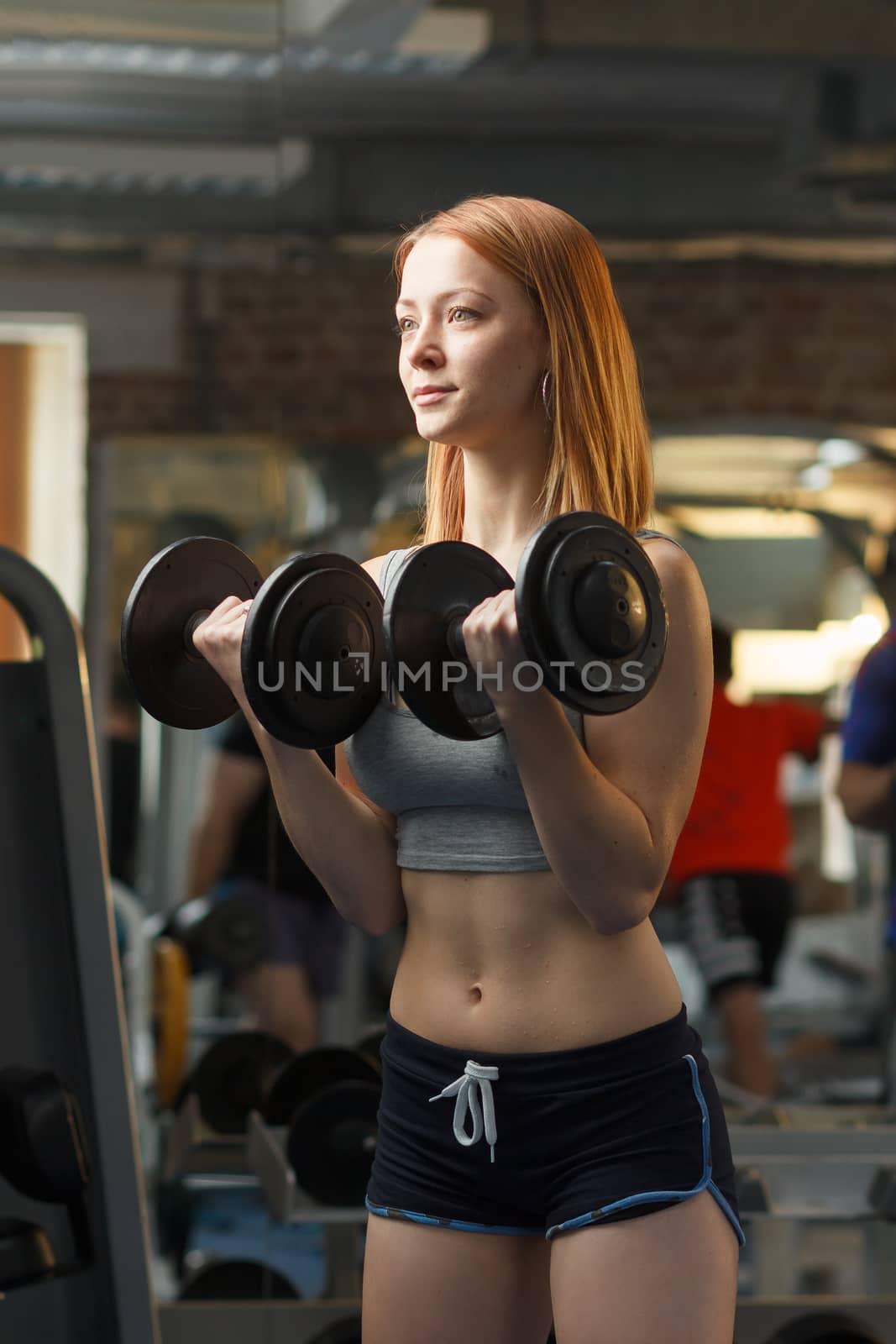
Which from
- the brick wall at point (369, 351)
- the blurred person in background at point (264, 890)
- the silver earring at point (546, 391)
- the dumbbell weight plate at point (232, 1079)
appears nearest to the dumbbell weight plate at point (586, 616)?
the silver earring at point (546, 391)

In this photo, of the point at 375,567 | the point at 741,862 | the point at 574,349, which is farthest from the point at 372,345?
the point at 574,349

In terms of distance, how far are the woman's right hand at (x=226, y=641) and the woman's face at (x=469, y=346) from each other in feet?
0.63

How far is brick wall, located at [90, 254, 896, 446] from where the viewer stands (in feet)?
11.5

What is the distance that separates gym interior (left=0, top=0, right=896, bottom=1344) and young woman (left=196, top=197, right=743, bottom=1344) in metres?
1.81

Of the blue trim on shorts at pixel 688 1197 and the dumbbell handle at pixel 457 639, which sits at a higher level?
the dumbbell handle at pixel 457 639

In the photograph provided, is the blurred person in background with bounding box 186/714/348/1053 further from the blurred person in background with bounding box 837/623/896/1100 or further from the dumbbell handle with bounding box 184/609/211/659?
the dumbbell handle with bounding box 184/609/211/659

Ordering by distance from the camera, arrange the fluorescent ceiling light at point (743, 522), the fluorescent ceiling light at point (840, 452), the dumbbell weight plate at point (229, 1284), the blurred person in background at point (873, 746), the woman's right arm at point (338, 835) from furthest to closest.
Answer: the fluorescent ceiling light at point (840, 452)
the fluorescent ceiling light at point (743, 522)
the blurred person in background at point (873, 746)
the dumbbell weight plate at point (229, 1284)
the woman's right arm at point (338, 835)

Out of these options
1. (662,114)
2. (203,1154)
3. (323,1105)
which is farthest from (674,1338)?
(662,114)

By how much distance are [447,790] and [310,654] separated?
0.15 metres

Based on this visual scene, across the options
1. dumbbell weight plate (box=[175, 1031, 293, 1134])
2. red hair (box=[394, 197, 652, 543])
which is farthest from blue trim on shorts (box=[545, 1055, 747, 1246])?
dumbbell weight plate (box=[175, 1031, 293, 1134])

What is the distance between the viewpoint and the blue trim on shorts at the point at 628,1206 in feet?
3.28

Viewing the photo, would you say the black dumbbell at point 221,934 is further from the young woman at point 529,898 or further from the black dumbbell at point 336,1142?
the young woman at point 529,898

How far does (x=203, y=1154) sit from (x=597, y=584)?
1.67 meters

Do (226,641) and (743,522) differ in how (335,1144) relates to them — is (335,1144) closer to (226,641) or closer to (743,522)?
(226,641)
